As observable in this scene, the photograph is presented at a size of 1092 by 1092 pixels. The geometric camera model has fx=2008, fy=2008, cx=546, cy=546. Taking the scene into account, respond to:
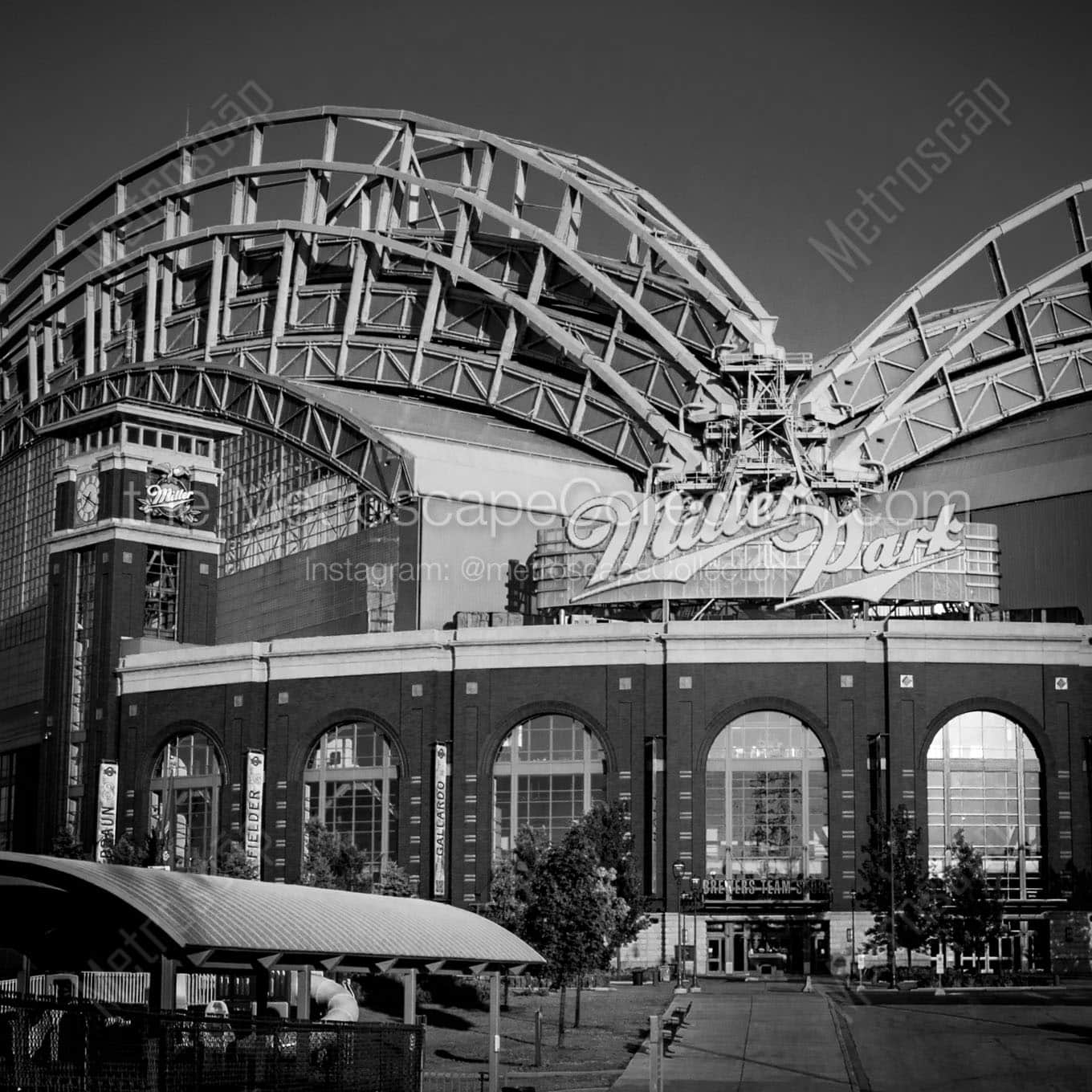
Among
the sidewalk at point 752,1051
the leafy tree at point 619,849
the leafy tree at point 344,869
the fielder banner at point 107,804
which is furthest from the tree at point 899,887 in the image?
the fielder banner at point 107,804

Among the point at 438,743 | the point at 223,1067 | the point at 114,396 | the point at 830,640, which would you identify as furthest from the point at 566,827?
the point at 223,1067

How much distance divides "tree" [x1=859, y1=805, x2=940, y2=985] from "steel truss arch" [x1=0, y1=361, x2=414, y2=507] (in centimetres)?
4129

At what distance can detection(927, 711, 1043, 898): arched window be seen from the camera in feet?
367

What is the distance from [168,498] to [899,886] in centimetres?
5896

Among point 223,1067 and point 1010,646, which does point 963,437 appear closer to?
point 1010,646

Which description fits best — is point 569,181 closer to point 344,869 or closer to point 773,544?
point 773,544

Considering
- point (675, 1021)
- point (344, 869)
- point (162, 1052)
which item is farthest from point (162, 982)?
point (344, 869)

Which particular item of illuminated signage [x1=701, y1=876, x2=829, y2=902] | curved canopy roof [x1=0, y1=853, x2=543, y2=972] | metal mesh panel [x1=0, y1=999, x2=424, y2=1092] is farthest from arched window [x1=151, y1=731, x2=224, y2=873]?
metal mesh panel [x1=0, y1=999, x2=424, y2=1092]

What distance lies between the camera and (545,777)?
11594cm

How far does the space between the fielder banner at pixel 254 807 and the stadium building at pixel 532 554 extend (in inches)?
7.8

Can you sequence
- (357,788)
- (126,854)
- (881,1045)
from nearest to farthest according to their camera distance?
1. (881,1045)
2. (126,854)
3. (357,788)

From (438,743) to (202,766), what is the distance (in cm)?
1757

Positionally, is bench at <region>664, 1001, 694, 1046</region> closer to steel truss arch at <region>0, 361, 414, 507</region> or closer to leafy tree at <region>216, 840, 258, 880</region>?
leafy tree at <region>216, 840, 258, 880</region>

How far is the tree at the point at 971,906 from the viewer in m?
103
